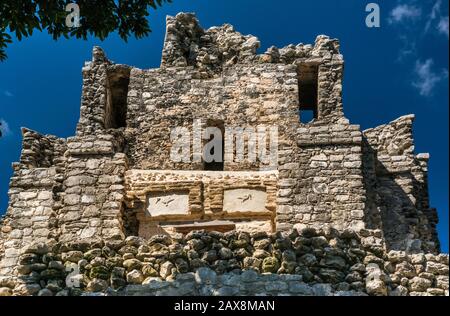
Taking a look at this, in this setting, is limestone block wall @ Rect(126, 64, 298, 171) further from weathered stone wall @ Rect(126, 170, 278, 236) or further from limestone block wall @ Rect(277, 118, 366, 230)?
limestone block wall @ Rect(277, 118, 366, 230)

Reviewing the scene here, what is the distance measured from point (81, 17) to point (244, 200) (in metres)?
5.26

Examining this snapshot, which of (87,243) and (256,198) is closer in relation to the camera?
(87,243)

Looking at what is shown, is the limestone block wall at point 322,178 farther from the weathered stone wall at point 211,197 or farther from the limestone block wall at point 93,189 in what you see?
the limestone block wall at point 93,189

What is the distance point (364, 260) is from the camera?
10.3 meters

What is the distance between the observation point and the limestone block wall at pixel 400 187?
1645 centimetres

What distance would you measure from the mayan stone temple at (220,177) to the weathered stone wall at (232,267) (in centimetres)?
3

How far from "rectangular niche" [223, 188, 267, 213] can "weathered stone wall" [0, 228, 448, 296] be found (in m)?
5.24

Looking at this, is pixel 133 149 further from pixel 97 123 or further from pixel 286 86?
pixel 286 86

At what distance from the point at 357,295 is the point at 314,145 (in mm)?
6541

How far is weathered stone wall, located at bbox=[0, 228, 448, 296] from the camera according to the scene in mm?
9844

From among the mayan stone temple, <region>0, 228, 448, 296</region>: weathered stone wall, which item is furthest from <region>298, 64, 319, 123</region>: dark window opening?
<region>0, 228, 448, 296</region>: weathered stone wall

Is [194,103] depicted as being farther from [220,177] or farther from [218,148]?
[220,177]
